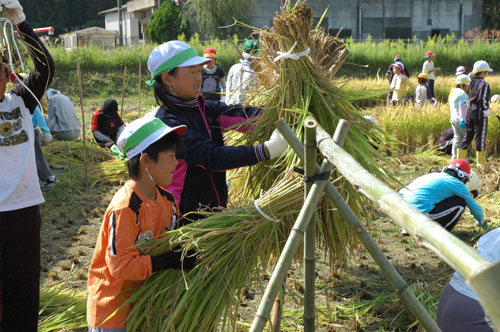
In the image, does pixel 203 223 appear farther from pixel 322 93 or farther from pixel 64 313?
pixel 64 313

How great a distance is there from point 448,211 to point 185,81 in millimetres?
2994

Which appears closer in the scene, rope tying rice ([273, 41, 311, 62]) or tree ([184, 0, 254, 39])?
rope tying rice ([273, 41, 311, 62])

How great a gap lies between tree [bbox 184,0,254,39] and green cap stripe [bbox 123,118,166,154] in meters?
25.8

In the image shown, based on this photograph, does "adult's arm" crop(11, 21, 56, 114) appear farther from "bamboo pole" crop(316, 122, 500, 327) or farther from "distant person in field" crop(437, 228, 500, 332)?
"distant person in field" crop(437, 228, 500, 332)

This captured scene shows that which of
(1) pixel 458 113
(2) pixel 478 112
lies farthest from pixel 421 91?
(2) pixel 478 112

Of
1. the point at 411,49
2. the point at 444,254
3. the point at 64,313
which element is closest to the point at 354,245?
the point at 64,313

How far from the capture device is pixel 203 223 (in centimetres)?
214

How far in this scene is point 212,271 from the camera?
210cm

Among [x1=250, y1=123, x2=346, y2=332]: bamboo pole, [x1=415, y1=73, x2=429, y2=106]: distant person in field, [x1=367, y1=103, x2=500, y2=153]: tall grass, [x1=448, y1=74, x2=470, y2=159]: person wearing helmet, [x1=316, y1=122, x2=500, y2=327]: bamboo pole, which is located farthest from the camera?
[x1=415, y1=73, x2=429, y2=106]: distant person in field

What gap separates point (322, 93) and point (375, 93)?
268 mm

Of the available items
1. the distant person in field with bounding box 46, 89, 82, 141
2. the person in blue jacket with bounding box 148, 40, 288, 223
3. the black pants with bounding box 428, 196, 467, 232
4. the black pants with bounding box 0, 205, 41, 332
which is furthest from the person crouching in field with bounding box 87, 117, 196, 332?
the distant person in field with bounding box 46, 89, 82, 141

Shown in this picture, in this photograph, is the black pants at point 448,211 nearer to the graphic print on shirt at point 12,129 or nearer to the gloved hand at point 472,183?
the gloved hand at point 472,183

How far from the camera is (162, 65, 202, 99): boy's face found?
239 cm

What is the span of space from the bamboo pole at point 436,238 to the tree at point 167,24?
86.9 ft
